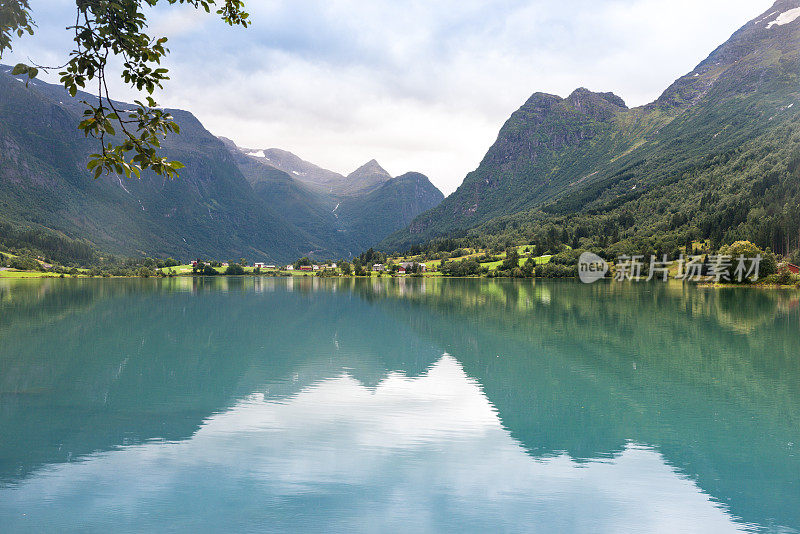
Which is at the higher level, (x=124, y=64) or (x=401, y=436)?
(x=124, y=64)

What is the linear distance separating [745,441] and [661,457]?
3473 mm

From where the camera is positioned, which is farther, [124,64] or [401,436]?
[401,436]

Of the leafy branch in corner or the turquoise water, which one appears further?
the turquoise water

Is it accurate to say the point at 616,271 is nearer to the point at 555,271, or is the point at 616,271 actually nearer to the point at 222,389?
the point at 555,271

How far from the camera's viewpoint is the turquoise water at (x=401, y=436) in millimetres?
10852

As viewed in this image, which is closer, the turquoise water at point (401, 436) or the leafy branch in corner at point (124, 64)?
the leafy branch in corner at point (124, 64)

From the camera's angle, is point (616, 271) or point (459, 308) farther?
point (616, 271)

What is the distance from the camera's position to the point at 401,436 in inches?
625

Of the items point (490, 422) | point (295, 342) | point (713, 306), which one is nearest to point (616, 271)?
point (713, 306)

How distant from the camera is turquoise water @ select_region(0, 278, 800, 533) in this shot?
10.9 metres

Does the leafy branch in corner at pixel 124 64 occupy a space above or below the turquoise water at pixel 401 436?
above

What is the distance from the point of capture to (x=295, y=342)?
35.2m

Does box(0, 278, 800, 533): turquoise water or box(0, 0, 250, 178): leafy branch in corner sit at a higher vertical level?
box(0, 0, 250, 178): leafy branch in corner

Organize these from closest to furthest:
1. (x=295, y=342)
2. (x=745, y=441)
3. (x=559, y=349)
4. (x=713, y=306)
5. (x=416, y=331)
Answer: (x=745, y=441) → (x=559, y=349) → (x=295, y=342) → (x=416, y=331) → (x=713, y=306)
